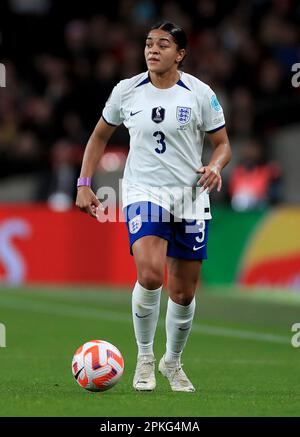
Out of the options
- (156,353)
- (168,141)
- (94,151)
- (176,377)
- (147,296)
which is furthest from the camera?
(156,353)

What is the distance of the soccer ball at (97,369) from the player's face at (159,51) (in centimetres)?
186

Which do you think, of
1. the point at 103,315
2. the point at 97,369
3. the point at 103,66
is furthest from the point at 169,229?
the point at 103,66

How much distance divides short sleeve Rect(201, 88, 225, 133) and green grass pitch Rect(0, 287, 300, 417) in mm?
1704

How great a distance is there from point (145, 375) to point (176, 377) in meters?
0.28

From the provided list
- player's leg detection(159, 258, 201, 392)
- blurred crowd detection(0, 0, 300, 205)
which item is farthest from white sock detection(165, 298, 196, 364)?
blurred crowd detection(0, 0, 300, 205)

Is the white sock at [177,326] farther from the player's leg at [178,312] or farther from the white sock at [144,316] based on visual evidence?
the white sock at [144,316]

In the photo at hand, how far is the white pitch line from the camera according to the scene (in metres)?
12.3

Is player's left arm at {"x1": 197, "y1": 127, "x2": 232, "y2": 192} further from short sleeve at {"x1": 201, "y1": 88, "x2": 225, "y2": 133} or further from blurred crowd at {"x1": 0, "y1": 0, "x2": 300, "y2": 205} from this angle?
blurred crowd at {"x1": 0, "y1": 0, "x2": 300, "y2": 205}

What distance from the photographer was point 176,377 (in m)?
8.26

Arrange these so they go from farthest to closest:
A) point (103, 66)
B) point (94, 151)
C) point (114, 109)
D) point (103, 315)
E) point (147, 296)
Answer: point (103, 66) < point (103, 315) < point (94, 151) < point (114, 109) < point (147, 296)

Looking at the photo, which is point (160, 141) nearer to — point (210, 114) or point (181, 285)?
point (210, 114)
